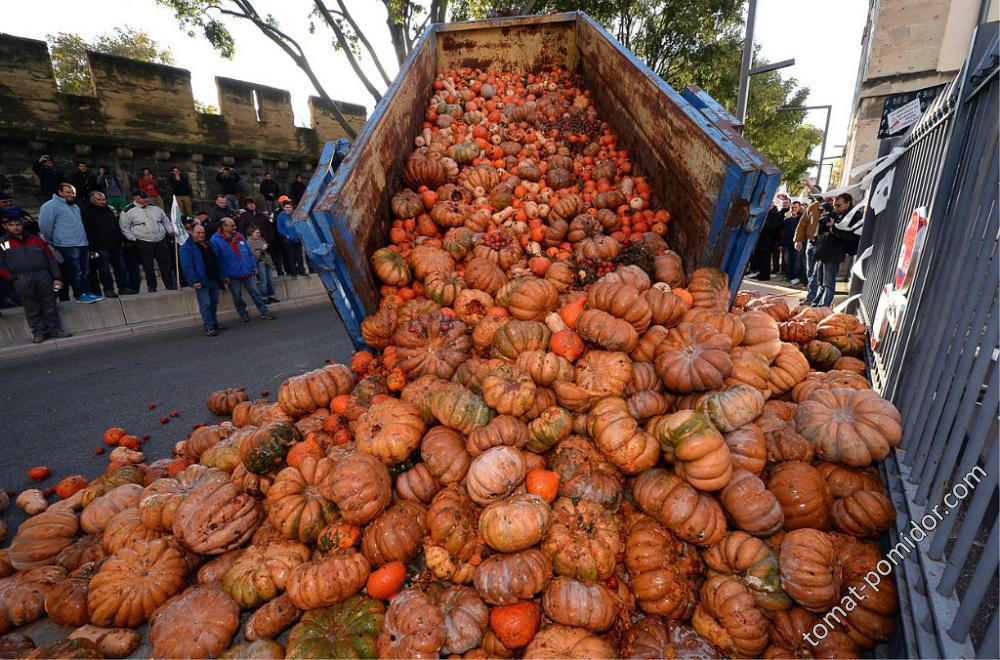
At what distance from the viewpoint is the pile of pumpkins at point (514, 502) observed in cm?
240

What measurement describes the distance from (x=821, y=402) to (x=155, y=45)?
59.3 metres

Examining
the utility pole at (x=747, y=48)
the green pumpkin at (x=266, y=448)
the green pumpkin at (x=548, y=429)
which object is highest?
the utility pole at (x=747, y=48)

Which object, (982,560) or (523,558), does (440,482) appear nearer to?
(523,558)

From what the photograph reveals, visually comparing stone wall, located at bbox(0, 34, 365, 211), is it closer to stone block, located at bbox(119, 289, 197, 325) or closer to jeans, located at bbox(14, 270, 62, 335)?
stone block, located at bbox(119, 289, 197, 325)

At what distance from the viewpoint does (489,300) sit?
4.14 m

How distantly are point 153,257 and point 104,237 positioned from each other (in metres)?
1.13

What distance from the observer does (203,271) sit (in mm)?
9438

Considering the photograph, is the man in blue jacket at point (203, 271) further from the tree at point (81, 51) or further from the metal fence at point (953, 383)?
the tree at point (81, 51)

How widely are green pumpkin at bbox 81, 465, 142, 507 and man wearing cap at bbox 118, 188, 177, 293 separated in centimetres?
911

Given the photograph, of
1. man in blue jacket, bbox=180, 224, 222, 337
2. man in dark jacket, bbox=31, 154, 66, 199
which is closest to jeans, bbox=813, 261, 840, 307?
man in blue jacket, bbox=180, 224, 222, 337

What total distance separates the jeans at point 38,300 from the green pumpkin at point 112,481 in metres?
7.50

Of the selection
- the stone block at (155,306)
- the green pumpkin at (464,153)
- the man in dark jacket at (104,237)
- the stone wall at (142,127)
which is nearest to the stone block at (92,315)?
the stone block at (155,306)

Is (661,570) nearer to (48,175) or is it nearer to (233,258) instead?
(233,258)

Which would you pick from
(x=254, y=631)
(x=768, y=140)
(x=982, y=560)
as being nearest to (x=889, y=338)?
(x=982, y=560)
